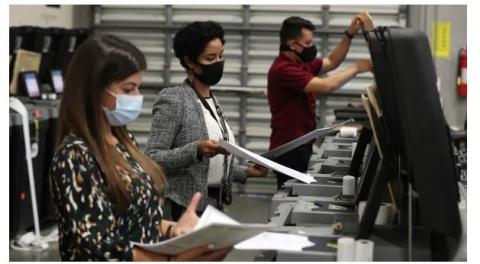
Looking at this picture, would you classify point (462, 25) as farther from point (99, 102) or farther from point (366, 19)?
point (99, 102)

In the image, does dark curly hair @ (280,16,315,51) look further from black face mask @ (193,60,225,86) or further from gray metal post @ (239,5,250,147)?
gray metal post @ (239,5,250,147)

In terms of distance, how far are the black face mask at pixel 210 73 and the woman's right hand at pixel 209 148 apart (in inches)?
13.7

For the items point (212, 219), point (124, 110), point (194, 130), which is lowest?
point (212, 219)

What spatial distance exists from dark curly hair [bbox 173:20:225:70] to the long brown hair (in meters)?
1.15

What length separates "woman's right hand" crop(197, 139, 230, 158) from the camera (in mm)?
3045

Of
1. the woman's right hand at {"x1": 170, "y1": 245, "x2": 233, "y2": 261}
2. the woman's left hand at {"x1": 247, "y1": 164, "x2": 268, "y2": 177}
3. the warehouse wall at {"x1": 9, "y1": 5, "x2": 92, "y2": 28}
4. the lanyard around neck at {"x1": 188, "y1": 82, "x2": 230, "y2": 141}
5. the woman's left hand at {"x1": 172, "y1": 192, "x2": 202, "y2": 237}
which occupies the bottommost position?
the woman's left hand at {"x1": 247, "y1": 164, "x2": 268, "y2": 177}

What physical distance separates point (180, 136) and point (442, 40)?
20.1 ft

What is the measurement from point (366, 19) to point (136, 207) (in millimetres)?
2653

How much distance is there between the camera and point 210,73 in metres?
3.30

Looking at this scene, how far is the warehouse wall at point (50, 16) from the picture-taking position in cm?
752

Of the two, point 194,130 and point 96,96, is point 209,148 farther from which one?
point 96,96

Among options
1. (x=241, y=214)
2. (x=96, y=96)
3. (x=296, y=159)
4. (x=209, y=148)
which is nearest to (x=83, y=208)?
(x=96, y=96)

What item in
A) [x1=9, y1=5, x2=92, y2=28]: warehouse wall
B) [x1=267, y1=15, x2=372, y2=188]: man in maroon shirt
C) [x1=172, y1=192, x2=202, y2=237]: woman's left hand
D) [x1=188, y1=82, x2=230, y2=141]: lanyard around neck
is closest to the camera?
[x1=172, y1=192, x2=202, y2=237]: woman's left hand

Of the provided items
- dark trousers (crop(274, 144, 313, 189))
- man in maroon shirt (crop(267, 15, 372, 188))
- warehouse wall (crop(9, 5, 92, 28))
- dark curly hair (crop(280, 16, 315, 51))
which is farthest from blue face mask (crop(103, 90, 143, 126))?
warehouse wall (crop(9, 5, 92, 28))
